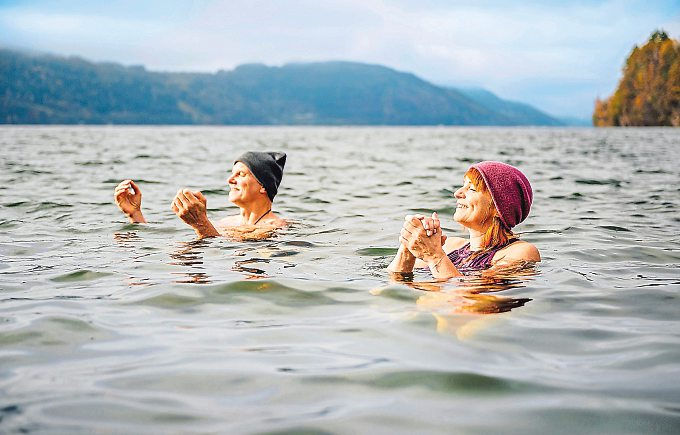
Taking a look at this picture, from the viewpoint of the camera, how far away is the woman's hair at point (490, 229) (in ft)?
23.0

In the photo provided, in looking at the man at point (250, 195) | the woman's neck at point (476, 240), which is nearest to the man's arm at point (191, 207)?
the man at point (250, 195)

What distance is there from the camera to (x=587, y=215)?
40.7 ft

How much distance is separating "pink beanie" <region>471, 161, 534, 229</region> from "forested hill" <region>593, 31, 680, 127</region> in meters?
142

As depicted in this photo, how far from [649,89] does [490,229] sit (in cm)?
15065

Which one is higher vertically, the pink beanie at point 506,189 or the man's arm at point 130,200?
the pink beanie at point 506,189

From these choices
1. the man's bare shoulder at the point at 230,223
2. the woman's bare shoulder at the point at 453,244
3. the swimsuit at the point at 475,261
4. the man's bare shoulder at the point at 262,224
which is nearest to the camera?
the swimsuit at the point at 475,261

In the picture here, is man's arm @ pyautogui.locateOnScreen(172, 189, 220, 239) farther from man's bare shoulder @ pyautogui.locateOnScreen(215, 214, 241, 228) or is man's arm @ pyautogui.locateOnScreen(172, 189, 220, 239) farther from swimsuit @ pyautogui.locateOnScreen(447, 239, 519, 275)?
swimsuit @ pyautogui.locateOnScreen(447, 239, 519, 275)

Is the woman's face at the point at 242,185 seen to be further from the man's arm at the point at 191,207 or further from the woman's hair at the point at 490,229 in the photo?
the woman's hair at the point at 490,229

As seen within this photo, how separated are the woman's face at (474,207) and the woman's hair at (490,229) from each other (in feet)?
0.07

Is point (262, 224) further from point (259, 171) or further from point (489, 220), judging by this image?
point (489, 220)

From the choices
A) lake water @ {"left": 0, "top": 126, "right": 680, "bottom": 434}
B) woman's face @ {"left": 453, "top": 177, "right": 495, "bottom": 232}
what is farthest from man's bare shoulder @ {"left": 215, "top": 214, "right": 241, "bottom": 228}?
woman's face @ {"left": 453, "top": 177, "right": 495, "bottom": 232}

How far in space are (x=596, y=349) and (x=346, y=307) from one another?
6.67 ft

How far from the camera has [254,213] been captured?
411 inches

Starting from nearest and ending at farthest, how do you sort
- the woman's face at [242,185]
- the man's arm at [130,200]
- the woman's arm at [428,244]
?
the woman's arm at [428,244]
the man's arm at [130,200]
the woman's face at [242,185]
